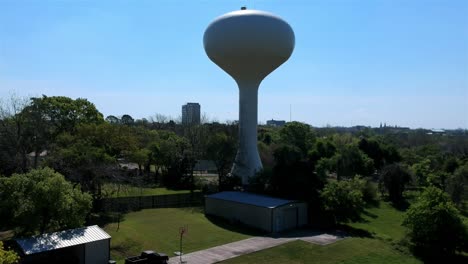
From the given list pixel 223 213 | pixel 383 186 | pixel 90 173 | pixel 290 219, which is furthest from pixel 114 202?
pixel 383 186

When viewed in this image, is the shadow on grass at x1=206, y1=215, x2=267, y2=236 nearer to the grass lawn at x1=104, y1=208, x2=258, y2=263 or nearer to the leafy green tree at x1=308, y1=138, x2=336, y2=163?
the grass lawn at x1=104, y1=208, x2=258, y2=263

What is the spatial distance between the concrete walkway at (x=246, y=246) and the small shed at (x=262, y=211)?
1.20 metres

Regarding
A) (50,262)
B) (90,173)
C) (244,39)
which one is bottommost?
(50,262)

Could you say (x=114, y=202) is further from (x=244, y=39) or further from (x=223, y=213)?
(x=244, y=39)

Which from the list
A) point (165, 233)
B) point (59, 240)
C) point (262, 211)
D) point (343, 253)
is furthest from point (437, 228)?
point (59, 240)

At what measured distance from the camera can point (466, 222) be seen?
2327 centimetres

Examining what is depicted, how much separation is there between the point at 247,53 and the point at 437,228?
19956 millimetres

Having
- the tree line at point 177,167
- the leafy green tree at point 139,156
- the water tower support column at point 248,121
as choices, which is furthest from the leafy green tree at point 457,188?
the leafy green tree at point 139,156

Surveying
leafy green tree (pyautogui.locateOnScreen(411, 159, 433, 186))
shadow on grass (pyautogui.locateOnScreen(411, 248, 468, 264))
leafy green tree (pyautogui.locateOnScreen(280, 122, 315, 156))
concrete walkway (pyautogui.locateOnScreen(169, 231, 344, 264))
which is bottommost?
shadow on grass (pyautogui.locateOnScreen(411, 248, 468, 264))

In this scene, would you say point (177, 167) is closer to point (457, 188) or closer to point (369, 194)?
point (369, 194)

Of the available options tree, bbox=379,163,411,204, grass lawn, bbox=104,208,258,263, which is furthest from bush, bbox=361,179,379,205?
grass lawn, bbox=104,208,258,263

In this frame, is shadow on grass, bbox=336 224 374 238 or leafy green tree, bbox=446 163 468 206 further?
leafy green tree, bbox=446 163 468 206

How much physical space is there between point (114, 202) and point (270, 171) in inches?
446

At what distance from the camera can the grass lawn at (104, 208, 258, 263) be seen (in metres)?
20.8
